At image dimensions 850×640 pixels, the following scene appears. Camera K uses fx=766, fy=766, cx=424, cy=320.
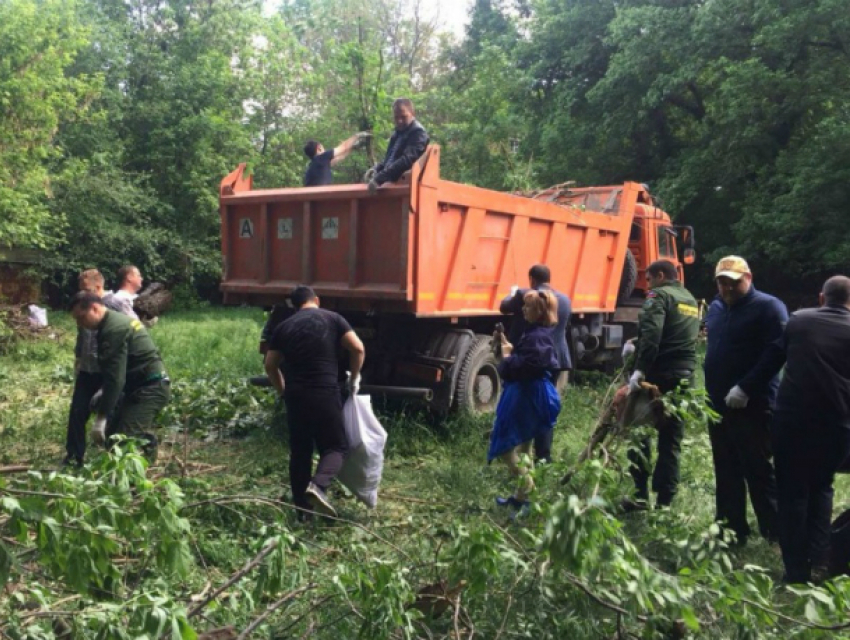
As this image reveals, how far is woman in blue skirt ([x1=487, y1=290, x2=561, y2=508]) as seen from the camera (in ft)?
17.0

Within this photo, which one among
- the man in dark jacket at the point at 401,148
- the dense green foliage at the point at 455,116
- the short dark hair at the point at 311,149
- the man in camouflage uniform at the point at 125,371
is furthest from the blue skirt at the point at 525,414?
the dense green foliage at the point at 455,116

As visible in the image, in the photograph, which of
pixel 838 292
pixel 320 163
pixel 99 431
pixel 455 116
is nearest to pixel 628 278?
pixel 320 163

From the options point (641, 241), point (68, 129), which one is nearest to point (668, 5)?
point (641, 241)

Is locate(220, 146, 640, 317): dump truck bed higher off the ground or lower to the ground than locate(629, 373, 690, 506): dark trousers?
higher

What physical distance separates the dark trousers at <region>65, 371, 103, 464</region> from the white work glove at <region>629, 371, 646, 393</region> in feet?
12.5

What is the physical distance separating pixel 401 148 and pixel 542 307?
2270 mm

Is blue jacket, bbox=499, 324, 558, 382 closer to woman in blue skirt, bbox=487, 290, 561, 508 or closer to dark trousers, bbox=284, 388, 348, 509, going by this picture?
woman in blue skirt, bbox=487, 290, 561, 508

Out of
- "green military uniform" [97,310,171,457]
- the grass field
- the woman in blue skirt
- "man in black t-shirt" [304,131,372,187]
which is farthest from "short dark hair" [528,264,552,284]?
"green military uniform" [97,310,171,457]

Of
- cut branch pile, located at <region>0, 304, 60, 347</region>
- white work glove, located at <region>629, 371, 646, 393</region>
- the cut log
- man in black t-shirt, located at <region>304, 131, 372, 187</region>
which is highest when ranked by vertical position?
man in black t-shirt, located at <region>304, 131, 372, 187</region>

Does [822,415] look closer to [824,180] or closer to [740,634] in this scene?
[740,634]

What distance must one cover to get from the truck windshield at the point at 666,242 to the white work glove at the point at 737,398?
6.87m

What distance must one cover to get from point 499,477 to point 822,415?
2454mm

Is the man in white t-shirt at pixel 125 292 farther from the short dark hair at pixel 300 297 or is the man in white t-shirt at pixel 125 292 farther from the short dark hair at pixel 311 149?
the short dark hair at pixel 311 149

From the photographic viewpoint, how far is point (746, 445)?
4.75 meters
